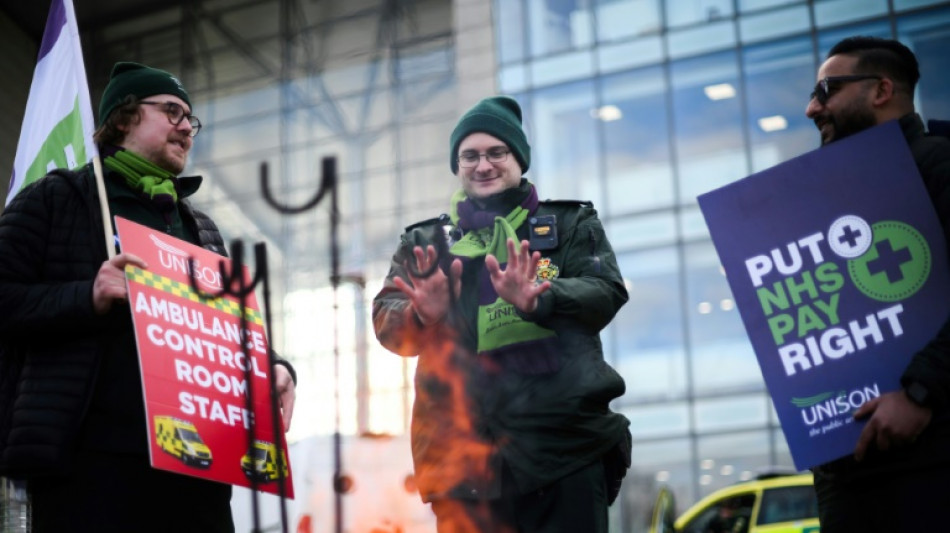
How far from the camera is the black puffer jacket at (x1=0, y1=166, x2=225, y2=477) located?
3.44 m

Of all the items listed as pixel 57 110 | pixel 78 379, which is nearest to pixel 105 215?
pixel 78 379

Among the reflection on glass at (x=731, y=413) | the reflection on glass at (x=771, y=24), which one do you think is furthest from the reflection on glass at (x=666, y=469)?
the reflection on glass at (x=771, y=24)

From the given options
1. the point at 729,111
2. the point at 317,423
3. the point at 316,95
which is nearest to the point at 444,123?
the point at 316,95

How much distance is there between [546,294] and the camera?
3566 mm

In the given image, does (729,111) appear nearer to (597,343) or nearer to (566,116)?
(566,116)

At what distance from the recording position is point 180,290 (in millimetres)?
3746

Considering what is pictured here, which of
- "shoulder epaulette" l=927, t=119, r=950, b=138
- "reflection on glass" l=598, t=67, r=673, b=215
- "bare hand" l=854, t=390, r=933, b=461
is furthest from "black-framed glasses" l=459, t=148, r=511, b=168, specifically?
"reflection on glass" l=598, t=67, r=673, b=215

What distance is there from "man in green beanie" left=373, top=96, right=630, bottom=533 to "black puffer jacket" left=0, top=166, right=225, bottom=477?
32.8 inches

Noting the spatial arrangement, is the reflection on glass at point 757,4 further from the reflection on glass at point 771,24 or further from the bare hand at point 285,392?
the bare hand at point 285,392

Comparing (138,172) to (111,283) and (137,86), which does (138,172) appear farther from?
(111,283)

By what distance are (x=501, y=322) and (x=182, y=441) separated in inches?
36.8

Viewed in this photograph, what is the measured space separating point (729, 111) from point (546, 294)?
18.1 m

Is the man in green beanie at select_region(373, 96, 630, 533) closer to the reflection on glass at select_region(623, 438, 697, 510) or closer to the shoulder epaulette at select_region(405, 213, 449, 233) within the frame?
the shoulder epaulette at select_region(405, 213, 449, 233)

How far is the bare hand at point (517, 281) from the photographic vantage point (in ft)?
11.5
